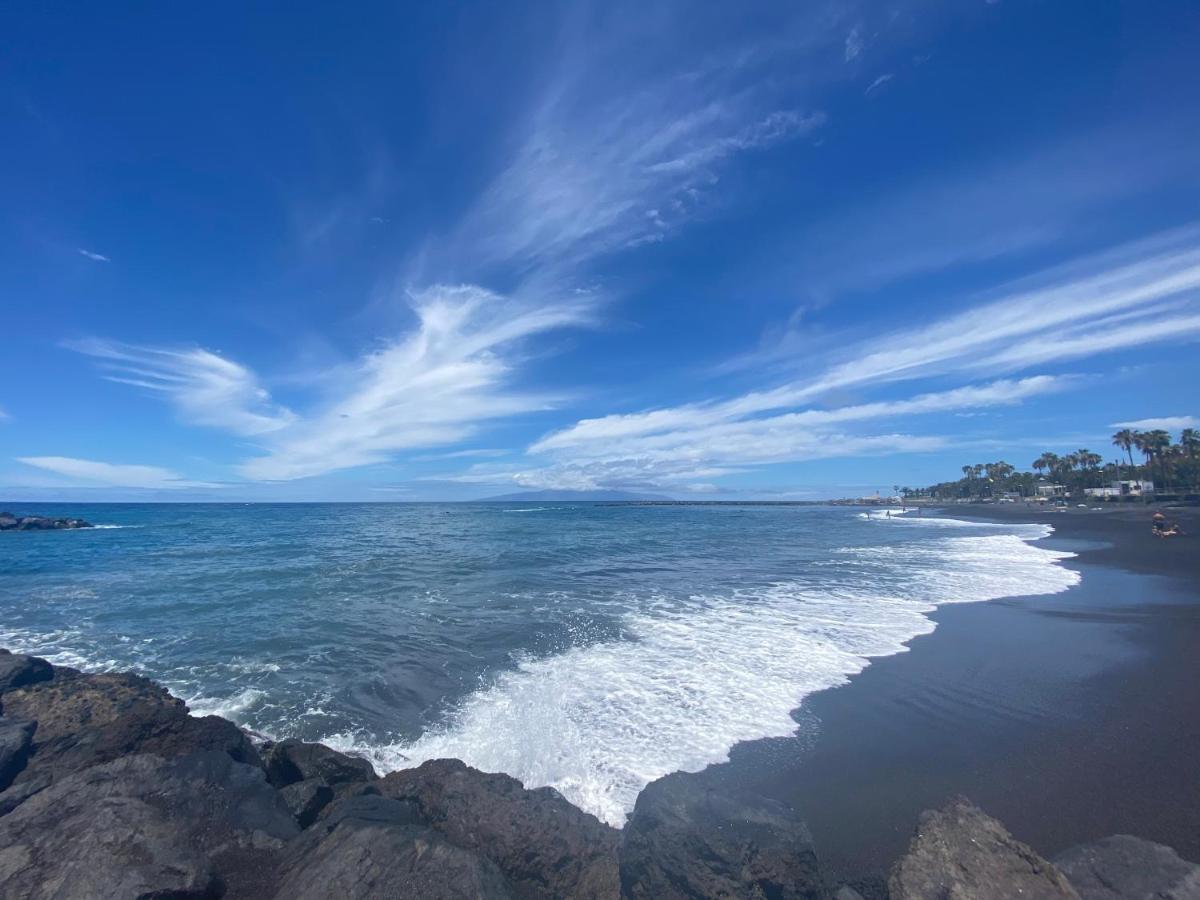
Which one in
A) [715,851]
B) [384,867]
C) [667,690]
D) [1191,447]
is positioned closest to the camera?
[384,867]

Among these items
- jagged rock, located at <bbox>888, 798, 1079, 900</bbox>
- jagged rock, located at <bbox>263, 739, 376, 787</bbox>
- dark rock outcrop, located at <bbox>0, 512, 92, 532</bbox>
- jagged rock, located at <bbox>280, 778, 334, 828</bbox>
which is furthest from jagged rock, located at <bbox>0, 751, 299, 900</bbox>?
dark rock outcrop, located at <bbox>0, 512, 92, 532</bbox>

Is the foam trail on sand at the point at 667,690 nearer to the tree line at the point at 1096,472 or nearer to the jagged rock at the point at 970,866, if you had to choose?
the jagged rock at the point at 970,866

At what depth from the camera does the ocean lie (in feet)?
27.3

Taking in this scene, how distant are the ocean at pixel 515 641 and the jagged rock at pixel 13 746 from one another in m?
2.77

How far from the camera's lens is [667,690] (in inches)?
395

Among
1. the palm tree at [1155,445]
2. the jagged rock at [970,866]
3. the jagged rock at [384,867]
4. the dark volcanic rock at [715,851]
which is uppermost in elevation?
the palm tree at [1155,445]

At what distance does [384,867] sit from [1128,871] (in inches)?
235

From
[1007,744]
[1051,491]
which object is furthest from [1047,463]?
[1007,744]

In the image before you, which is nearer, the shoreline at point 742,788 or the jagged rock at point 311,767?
the shoreline at point 742,788

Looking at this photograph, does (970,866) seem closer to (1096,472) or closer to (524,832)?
(524,832)

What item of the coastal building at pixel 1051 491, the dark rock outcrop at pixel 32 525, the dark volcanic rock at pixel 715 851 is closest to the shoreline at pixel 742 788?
the dark volcanic rock at pixel 715 851

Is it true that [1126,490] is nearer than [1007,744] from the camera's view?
No

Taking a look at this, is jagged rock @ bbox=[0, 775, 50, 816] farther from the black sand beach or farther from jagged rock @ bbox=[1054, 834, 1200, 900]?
jagged rock @ bbox=[1054, 834, 1200, 900]

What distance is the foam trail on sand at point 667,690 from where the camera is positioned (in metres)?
7.54
